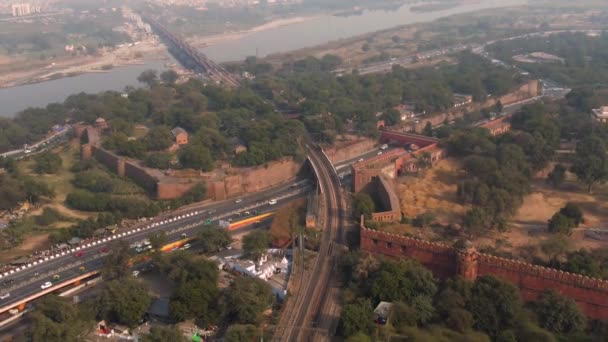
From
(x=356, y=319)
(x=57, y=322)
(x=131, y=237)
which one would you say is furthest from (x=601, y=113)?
(x=57, y=322)

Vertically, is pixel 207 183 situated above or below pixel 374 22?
below

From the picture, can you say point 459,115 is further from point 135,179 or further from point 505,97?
point 135,179

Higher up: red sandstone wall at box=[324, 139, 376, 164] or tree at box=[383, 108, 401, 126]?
tree at box=[383, 108, 401, 126]

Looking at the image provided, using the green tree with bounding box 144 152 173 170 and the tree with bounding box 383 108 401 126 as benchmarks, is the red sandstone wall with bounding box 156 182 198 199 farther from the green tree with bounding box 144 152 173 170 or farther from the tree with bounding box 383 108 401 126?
the tree with bounding box 383 108 401 126

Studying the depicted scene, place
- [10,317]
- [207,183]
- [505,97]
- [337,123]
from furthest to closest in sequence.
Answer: [505,97]
[337,123]
[207,183]
[10,317]

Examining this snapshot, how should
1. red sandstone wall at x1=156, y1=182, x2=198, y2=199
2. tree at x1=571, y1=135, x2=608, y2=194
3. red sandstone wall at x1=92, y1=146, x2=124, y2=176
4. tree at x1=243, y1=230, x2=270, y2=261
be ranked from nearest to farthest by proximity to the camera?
tree at x1=243, y1=230, x2=270, y2=261 < tree at x1=571, y1=135, x2=608, y2=194 < red sandstone wall at x1=156, y1=182, x2=198, y2=199 < red sandstone wall at x1=92, y1=146, x2=124, y2=176

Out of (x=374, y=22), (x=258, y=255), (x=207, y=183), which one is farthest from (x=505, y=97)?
(x=374, y=22)

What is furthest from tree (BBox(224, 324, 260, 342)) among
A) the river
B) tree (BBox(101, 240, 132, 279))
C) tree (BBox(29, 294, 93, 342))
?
the river
